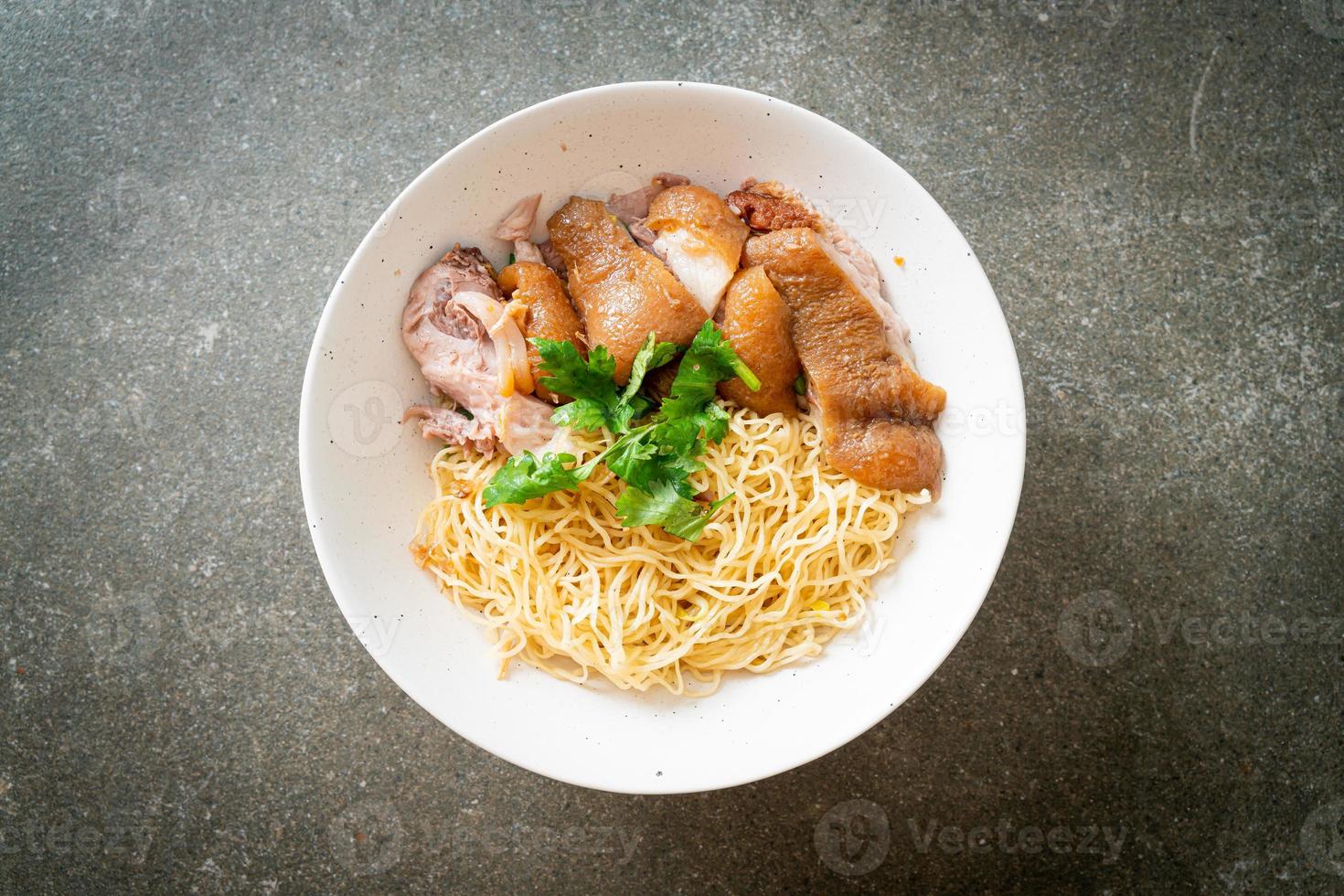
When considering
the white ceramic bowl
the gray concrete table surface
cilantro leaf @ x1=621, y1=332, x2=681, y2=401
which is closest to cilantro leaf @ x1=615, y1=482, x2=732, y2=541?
cilantro leaf @ x1=621, y1=332, x2=681, y2=401

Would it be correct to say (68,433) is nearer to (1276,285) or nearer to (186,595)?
(186,595)

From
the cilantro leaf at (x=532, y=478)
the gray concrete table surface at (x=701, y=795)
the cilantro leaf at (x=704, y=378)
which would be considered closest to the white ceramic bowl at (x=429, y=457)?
the cilantro leaf at (x=532, y=478)

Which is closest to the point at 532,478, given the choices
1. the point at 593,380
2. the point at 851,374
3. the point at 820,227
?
the point at 593,380

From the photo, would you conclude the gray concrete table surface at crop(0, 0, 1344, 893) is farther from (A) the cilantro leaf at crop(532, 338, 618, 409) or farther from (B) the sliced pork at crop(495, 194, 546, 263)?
(A) the cilantro leaf at crop(532, 338, 618, 409)

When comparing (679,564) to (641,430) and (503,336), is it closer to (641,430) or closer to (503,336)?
(641,430)

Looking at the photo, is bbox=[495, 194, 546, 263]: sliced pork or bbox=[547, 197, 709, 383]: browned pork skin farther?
bbox=[495, 194, 546, 263]: sliced pork

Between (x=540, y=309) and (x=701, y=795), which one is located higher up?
(x=540, y=309)

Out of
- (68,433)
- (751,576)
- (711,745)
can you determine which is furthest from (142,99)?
(711,745)

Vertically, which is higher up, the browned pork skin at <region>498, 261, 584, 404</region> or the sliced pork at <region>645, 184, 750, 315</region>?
the sliced pork at <region>645, 184, 750, 315</region>
